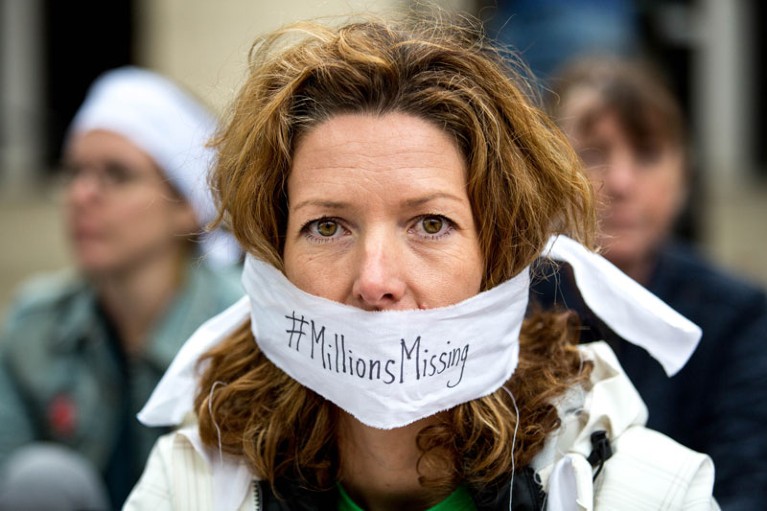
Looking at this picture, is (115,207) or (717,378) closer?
(717,378)

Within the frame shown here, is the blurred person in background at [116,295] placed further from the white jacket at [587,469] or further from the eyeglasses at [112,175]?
the white jacket at [587,469]

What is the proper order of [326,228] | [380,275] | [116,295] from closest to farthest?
1. [380,275]
2. [326,228]
3. [116,295]

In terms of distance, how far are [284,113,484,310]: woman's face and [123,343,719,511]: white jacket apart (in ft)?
1.29

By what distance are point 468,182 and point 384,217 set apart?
0.68 ft

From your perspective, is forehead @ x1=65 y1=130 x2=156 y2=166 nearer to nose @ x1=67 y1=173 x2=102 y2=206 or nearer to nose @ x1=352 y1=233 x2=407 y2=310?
nose @ x1=67 y1=173 x2=102 y2=206

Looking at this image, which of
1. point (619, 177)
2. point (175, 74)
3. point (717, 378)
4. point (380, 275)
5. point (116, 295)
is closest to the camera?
point (380, 275)

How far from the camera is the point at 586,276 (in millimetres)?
2670

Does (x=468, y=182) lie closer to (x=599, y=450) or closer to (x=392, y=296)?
(x=392, y=296)

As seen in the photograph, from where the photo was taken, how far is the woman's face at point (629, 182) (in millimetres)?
4105

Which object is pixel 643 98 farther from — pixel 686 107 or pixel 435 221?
pixel 686 107

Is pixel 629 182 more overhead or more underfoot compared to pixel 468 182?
more underfoot

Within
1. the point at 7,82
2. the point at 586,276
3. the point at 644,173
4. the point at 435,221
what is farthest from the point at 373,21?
the point at 7,82

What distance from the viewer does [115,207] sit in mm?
4660

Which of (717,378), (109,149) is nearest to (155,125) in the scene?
(109,149)
